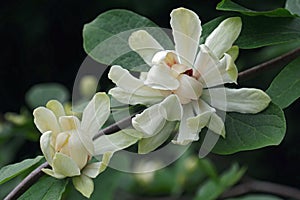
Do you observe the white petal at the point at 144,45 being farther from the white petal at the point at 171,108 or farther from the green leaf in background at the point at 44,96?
the green leaf in background at the point at 44,96

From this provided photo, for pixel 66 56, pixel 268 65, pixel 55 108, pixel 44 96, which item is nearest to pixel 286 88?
pixel 268 65

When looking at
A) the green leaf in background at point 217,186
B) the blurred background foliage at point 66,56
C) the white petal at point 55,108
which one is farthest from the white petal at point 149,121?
the blurred background foliage at point 66,56

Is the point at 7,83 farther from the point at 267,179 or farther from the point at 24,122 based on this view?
the point at 24,122

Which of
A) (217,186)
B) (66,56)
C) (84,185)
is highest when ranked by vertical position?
(84,185)

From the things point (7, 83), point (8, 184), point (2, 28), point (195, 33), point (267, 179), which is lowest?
point (267, 179)

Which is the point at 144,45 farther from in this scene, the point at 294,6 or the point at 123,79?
the point at 294,6

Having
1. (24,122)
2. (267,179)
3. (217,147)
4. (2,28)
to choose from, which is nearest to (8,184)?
(24,122)
